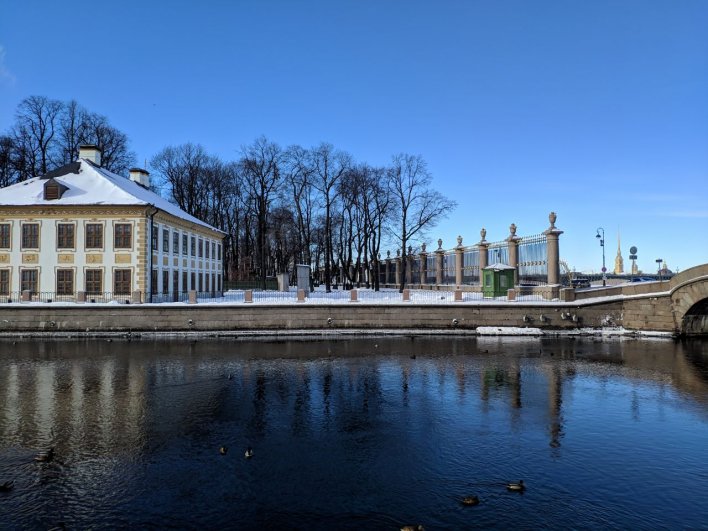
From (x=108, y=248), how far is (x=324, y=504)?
3164 cm

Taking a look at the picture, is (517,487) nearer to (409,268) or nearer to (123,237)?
(123,237)

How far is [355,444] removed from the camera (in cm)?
1073

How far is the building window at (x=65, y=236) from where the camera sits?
113ft

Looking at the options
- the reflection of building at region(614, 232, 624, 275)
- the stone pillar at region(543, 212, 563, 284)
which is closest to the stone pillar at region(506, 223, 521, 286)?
the stone pillar at region(543, 212, 563, 284)

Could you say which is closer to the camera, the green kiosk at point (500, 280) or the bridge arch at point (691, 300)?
the bridge arch at point (691, 300)

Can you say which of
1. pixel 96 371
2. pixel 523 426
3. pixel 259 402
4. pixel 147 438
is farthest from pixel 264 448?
pixel 96 371

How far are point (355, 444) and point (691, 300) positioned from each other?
25.7 metres

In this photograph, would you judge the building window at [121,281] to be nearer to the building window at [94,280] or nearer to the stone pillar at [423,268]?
the building window at [94,280]

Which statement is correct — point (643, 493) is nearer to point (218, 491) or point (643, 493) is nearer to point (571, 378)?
point (218, 491)

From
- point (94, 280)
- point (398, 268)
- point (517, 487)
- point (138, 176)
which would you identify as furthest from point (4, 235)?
point (398, 268)

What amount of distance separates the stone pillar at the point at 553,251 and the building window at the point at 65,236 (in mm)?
32868

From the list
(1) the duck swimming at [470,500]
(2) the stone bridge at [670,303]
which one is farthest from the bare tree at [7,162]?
(1) the duck swimming at [470,500]

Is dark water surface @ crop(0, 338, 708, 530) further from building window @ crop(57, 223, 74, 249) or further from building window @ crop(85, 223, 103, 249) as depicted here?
building window @ crop(57, 223, 74, 249)

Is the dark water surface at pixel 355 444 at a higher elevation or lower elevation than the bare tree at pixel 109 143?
lower
